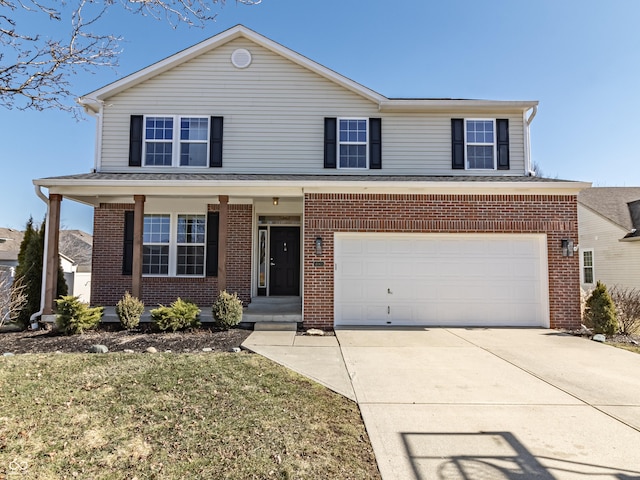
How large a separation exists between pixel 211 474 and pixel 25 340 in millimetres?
6797

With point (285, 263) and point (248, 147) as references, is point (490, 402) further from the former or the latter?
point (248, 147)

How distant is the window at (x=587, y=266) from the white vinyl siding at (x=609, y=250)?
0.18 metres

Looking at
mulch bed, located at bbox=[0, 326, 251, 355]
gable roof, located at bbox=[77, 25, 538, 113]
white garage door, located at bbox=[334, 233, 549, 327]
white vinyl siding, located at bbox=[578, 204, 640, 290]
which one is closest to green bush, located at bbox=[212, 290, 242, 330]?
mulch bed, located at bbox=[0, 326, 251, 355]

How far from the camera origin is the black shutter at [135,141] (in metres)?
10.8

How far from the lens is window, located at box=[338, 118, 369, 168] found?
36.0 feet

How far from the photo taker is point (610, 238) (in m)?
15.7

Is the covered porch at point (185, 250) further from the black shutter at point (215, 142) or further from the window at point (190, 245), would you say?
the black shutter at point (215, 142)

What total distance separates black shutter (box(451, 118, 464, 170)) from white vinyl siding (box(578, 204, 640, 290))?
351 inches

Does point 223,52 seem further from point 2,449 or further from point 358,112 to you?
point 2,449

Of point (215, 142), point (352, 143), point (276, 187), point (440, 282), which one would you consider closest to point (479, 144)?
point (352, 143)

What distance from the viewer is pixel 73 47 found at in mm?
4410

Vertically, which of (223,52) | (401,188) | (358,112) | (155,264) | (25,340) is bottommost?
(25,340)

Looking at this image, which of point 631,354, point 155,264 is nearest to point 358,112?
point 155,264

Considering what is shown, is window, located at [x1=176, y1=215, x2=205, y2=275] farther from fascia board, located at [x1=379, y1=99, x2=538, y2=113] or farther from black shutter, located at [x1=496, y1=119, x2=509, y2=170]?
black shutter, located at [x1=496, y1=119, x2=509, y2=170]
